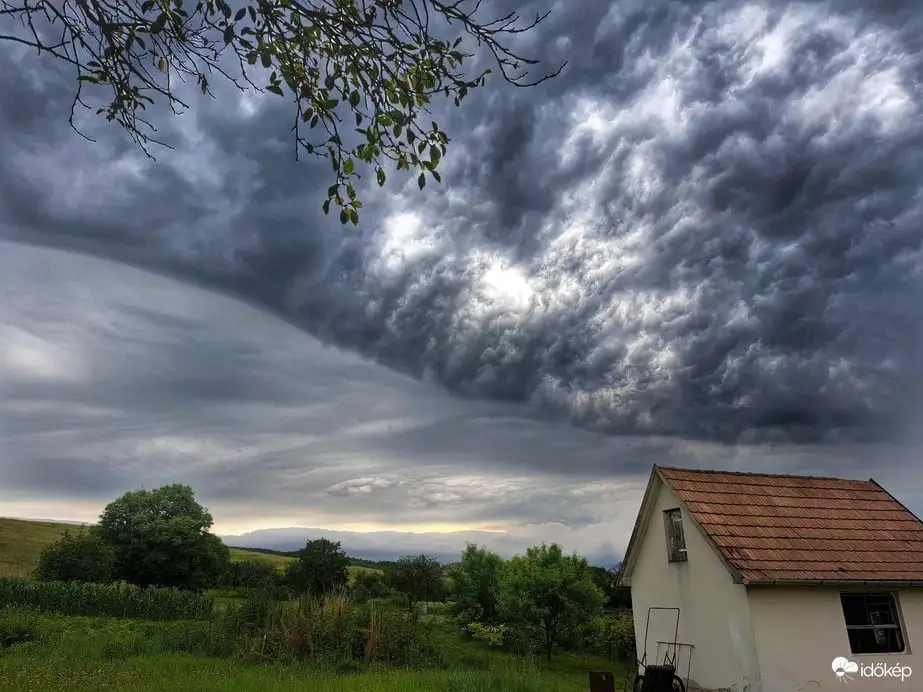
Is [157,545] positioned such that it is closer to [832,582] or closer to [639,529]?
[639,529]

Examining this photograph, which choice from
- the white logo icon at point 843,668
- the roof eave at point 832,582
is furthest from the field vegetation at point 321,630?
the white logo icon at point 843,668

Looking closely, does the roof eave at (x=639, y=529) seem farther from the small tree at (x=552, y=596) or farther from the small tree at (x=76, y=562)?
the small tree at (x=76, y=562)

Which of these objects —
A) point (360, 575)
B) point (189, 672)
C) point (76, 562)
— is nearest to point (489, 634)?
point (189, 672)

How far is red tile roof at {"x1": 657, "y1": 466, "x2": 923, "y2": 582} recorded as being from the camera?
1485cm

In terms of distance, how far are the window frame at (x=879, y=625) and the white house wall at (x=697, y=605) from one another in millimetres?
2526

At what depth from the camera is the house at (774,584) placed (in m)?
14.0

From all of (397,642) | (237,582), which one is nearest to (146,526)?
(237,582)

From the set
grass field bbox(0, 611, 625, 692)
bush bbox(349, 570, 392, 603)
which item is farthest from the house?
bush bbox(349, 570, 392, 603)

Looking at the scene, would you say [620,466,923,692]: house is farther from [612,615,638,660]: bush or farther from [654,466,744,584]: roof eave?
[612,615,638,660]: bush

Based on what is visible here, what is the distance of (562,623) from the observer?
81.6ft

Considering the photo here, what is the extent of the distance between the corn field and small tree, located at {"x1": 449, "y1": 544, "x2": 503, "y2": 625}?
1265 cm

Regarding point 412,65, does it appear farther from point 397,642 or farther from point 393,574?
point 393,574

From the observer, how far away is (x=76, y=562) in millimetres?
41812

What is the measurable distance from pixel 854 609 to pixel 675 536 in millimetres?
4157
